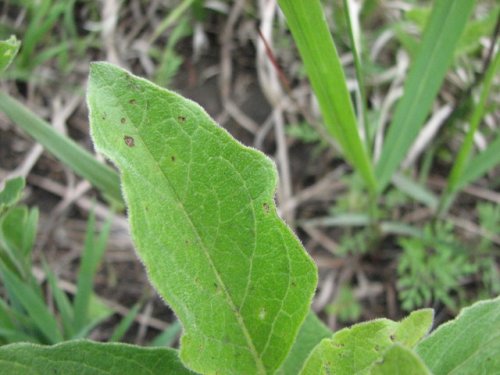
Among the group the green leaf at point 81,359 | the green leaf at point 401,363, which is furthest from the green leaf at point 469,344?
the green leaf at point 81,359

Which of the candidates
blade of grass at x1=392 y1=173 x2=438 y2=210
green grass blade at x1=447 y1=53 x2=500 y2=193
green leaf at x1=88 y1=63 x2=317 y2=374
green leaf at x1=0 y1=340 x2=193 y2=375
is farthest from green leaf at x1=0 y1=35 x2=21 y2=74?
blade of grass at x1=392 y1=173 x2=438 y2=210

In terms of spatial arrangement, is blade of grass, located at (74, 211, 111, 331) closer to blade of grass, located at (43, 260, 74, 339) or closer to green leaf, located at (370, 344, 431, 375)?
blade of grass, located at (43, 260, 74, 339)

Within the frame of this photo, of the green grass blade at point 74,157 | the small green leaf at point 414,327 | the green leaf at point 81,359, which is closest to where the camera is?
the small green leaf at point 414,327

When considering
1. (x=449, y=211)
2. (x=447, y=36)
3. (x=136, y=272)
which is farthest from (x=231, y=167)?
(x=449, y=211)

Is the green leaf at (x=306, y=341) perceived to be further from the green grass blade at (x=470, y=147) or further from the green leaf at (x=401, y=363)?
the green grass blade at (x=470, y=147)

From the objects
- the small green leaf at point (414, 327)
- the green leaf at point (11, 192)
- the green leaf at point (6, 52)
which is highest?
the green leaf at point (6, 52)

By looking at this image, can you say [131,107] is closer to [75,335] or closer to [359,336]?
[359,336]
